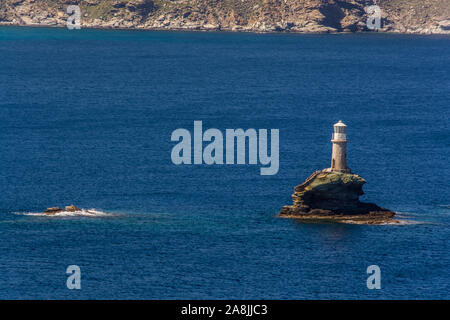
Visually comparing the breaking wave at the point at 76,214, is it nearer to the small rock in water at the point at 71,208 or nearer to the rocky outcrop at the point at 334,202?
the small rock in water at the point at 71,208

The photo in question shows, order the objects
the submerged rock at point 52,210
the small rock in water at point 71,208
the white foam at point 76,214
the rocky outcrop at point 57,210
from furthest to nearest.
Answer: the small rock in water at point 71,208 < the submerged rock at point 52,210 < the rocky outcrop at point 57,210 < the white foam at point 76,214

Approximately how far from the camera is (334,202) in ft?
415

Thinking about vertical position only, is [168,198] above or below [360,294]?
above

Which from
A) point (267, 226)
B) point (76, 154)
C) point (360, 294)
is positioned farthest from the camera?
point (76, 154)

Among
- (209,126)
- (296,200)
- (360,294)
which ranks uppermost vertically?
(209,126)

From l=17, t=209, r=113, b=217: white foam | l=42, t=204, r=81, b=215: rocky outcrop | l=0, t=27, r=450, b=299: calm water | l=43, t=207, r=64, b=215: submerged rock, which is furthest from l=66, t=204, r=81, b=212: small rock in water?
l=0, t=27, r=450, b=299: calm water

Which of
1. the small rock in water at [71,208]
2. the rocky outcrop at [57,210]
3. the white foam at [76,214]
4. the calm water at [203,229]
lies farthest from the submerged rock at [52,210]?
the calm water at [203,229]

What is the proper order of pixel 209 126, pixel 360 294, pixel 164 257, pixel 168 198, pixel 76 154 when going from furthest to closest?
pixel 209 126, pixel 76 154, pixel 168 198, pixel 164 257, pixel 360 294

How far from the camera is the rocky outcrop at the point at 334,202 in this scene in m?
125

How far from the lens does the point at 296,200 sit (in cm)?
12781

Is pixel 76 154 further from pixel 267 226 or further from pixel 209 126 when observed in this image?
pixel 267 226

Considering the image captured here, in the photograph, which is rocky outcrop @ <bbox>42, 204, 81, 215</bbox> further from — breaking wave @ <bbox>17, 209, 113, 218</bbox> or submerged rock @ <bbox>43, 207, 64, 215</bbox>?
breaking wave @ <bbox>17, 209, 113, 218</bbox>

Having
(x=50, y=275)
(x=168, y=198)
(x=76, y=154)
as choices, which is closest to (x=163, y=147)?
(x=76, y=154)
